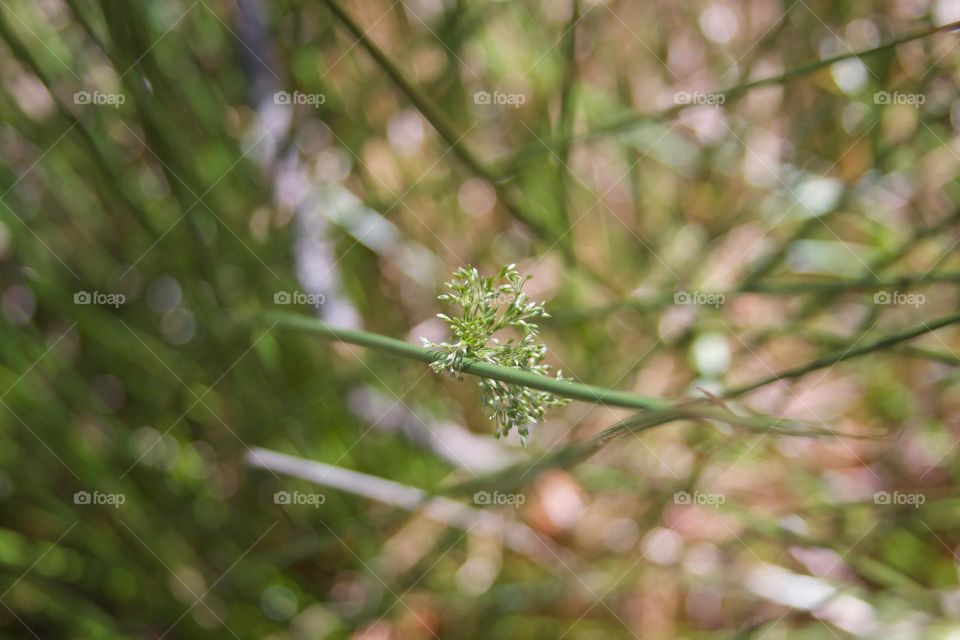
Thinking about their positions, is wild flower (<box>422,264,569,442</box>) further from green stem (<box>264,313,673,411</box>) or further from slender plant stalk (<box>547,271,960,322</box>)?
slender plant stalk (<box>547,271,960,322</box>)

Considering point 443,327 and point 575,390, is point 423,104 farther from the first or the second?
point 443,327

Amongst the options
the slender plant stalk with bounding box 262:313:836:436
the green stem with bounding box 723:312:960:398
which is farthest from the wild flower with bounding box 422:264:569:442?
the green stem with bounding box 723:312:960:398

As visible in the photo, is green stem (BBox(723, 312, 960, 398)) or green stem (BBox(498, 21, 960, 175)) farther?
green stem (BBox(498, 21, 960, 175))

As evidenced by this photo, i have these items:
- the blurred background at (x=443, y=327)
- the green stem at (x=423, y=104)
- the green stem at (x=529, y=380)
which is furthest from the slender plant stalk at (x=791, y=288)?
the green stem at (x=529, y=380)

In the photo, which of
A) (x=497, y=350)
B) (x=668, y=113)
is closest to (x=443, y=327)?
(x=668, y=113)

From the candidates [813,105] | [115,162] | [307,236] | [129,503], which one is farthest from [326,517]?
[813,105]

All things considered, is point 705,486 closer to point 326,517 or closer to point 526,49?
point 326,517

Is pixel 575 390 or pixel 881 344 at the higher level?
pixel 881 344

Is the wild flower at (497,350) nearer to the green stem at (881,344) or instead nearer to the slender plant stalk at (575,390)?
the slender plant stalk at (575,390)
